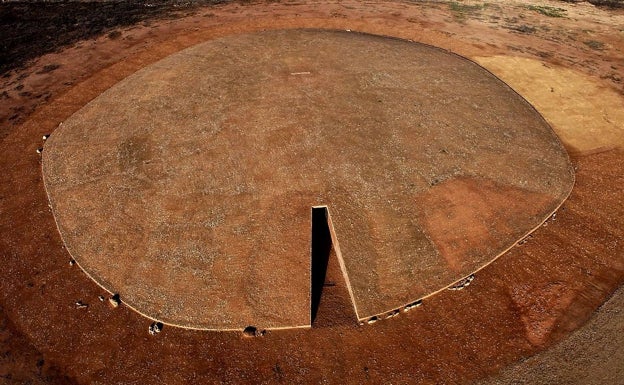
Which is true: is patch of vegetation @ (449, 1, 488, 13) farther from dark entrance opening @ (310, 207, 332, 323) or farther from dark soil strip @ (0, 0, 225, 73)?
dark entrance opening @ (310, 207, 332, 323)

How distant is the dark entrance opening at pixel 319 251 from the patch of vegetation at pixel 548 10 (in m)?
33.3

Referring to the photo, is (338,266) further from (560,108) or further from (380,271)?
(560,108)

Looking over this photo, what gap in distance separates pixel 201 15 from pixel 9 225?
2462cm

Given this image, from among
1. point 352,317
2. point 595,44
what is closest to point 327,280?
point 352,317

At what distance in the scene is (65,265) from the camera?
43.7 ft

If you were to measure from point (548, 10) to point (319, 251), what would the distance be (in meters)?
36.0

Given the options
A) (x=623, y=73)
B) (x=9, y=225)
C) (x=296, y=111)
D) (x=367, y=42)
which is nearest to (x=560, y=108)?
(x=623, y=73)

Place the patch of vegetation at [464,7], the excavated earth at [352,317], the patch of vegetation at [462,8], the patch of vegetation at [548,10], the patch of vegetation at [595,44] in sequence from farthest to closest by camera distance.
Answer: the patch of vegetation at [464,7], the patch of vegetation at [548,10], the patch of vegetation at [462,8], the patch of vegetation at [595,44], the excavated earth at [352,317]

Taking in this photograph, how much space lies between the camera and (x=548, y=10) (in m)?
34.2

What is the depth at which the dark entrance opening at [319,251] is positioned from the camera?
12.4 metres

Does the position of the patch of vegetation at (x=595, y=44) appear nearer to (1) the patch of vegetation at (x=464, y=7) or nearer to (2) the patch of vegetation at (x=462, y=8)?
(2) the patch of vegetation at (x=462, y=8)

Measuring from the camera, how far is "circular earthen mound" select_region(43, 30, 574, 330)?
12.4 meters

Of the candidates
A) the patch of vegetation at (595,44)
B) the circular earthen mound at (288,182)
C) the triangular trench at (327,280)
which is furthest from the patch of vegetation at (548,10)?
the triangular trench at (327,280)

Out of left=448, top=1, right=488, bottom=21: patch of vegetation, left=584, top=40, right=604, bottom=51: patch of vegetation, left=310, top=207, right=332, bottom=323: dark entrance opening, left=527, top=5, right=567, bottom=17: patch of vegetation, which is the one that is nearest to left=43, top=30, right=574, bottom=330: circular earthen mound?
left=310, top=207, right=332, bottom=323: dark entrance opening
